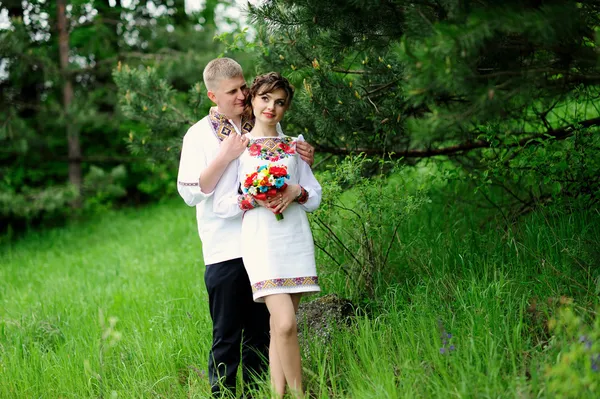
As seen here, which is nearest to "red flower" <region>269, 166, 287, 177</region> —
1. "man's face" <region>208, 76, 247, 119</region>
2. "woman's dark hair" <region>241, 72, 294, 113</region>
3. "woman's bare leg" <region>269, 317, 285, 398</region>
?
"woman's dark hair" <region>241, 72, 294, 113</region>

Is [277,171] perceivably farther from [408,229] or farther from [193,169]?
[408,229]

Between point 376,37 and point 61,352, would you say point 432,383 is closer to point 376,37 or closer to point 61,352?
point 376,37

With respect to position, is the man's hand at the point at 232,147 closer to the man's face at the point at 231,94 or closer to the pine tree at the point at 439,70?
the man's face at the point at 231,94

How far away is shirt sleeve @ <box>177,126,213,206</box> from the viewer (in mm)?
3221

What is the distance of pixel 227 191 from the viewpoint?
3.26 metres

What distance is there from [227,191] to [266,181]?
0.40m

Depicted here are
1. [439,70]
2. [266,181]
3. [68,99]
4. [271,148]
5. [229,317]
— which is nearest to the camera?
[439,70]

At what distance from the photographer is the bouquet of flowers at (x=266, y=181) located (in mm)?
2930

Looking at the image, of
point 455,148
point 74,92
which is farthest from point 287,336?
point 74,92

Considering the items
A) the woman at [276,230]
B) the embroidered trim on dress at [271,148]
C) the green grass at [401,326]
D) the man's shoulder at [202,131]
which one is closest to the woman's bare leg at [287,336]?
the woman at [276,230]

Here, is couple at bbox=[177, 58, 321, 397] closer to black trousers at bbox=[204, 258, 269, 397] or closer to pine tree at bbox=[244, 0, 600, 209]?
black trousers at bbox=[204, 258, 269, 397]

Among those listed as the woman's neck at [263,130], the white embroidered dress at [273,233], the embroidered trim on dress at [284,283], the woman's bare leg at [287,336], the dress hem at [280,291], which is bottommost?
the woman's bare leg at [287,336]

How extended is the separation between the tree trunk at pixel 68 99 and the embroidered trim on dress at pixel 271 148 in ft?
27.7

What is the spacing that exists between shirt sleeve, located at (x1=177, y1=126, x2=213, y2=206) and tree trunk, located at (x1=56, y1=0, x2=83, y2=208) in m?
8.17
